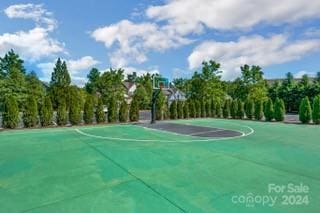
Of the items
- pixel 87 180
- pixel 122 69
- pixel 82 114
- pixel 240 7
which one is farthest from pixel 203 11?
pixel 122 69

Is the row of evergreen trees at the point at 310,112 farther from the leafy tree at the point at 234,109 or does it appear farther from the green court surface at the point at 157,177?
the green court surface at the point at 157,177

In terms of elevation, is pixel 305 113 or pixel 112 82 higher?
pixel 112 82

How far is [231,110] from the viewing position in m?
17.5

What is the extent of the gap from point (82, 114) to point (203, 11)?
856 centimetres

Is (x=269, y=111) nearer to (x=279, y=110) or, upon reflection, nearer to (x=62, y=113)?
(x=279, y=110)

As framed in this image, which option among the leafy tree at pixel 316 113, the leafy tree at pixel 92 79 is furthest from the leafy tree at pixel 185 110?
the leafy tree at pixel 92 79

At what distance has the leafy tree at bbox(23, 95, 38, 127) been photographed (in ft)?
39.2

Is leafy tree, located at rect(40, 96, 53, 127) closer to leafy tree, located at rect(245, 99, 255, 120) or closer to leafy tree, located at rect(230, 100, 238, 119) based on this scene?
leafy tree, located at rect(230, 100, 238, 119)

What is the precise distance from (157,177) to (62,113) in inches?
402

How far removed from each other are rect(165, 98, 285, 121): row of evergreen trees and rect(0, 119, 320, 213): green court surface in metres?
8.58

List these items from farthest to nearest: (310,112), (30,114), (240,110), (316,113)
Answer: (240,110)
(310,112)
(316,113)
(30,114)

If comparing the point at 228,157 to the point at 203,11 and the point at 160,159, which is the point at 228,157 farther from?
the point at 203,11

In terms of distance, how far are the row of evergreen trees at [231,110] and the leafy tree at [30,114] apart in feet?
27.6

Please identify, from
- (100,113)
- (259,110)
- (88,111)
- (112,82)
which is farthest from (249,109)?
Answer: (112,82)
